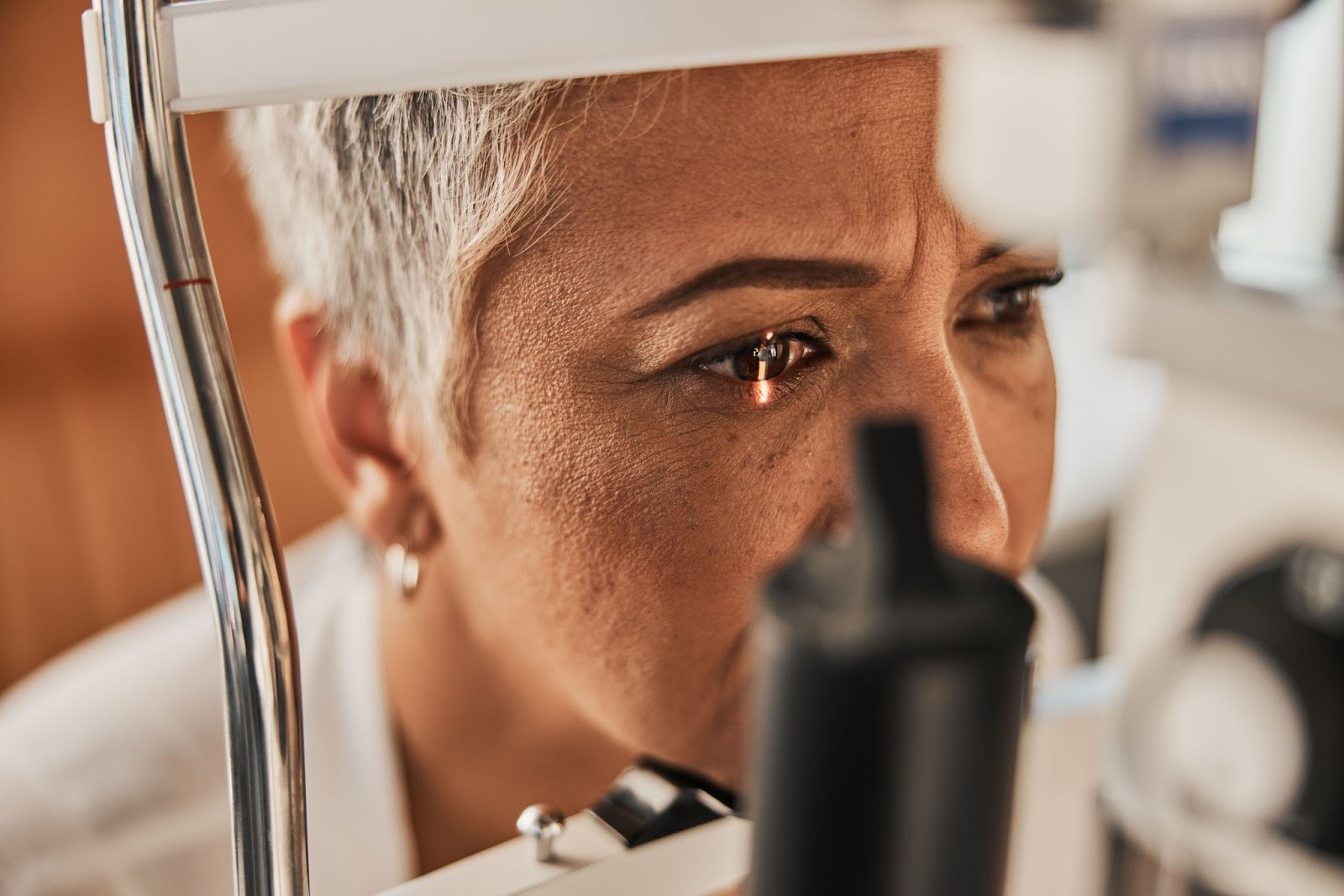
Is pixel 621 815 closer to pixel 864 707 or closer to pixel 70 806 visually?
pixel 864 707

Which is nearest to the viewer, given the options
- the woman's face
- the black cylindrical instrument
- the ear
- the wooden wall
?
the black cylindrical instrument

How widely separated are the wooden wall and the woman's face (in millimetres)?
383

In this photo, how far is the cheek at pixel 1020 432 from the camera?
0.94 ft

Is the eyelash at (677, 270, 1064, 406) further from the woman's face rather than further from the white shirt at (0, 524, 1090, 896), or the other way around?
the white shirt at (0, 524, 1090, 896)

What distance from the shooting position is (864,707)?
0.16 m

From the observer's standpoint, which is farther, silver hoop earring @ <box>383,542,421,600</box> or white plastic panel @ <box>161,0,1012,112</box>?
silver hoop earring @ <box>383,542,421,600</box>

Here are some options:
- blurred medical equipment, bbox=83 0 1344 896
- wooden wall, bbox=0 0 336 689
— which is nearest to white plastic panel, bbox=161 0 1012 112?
blurred medical equipment, bbox=83 0 1344 896

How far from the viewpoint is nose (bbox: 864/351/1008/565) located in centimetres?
26

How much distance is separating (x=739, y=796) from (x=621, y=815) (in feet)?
0.10

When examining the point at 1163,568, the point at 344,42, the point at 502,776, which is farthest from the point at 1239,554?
the point at 344,42

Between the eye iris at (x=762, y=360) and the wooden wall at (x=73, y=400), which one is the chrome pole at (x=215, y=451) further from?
the wooden wall at (x=73, y=400)

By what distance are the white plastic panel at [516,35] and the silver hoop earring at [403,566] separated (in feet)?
0.51

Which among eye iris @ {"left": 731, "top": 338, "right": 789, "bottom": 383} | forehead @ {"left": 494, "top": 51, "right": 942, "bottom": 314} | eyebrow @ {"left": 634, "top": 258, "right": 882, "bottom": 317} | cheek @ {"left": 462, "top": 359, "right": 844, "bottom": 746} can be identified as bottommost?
cheek @ {"left": 462, "top": 359, "right": 844, "bottom": 746}

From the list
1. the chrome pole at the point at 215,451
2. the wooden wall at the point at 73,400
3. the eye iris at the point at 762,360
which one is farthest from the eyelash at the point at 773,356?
the wooden wall at the point at 73,400
